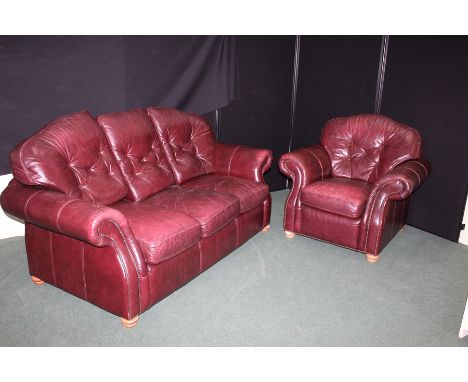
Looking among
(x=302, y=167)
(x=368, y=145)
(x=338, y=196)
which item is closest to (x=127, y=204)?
(x=302, y=167)

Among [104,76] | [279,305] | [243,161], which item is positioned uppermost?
[104,76]

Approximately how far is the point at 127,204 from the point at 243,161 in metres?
1.04

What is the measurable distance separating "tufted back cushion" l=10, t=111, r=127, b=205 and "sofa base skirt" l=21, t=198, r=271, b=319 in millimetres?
304

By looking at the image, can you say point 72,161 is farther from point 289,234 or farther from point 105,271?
point 289,234

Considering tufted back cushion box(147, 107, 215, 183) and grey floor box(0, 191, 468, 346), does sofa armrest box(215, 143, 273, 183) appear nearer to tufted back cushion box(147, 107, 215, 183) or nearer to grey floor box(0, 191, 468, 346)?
tufted back cushion box(147, 107, 215, 183)

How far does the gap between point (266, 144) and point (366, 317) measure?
2.33m

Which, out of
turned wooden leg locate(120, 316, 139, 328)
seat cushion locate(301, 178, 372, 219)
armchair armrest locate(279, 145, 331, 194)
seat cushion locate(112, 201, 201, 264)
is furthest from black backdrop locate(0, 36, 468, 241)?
turned wooden leg locate(120, 316, 139, 328)

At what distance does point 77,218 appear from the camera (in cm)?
199

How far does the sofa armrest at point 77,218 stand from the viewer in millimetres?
1975

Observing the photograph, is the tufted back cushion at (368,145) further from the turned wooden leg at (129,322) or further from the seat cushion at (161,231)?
the turned wooden leg at (129,322)

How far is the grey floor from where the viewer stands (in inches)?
84.1

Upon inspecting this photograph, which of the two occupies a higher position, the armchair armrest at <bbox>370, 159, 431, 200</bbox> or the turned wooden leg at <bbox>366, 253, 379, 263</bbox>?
the armchair armrest at <bbox>370, 159, 431, 200</bbox>

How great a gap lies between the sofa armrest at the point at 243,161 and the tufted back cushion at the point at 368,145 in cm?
60
